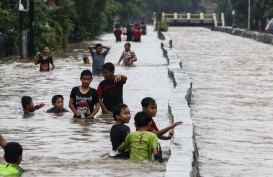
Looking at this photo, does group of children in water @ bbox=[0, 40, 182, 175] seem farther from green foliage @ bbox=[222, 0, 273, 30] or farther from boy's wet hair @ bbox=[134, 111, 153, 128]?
green foliage @ bbox=[222, 0, 273, 30]

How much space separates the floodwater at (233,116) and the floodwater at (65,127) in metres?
0.74

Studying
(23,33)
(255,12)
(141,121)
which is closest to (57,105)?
(141,121)

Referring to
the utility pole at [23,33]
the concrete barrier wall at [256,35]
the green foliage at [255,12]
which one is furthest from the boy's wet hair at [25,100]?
the green foliage at [255,12]

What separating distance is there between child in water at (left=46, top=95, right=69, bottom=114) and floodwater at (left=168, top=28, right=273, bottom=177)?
7.89 feet

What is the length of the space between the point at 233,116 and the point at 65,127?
13.5 feet

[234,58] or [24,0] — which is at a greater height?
[24,0]

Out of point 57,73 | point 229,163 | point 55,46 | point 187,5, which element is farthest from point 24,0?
point 187,5

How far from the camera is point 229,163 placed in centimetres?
1188

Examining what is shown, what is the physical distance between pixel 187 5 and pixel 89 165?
463 feet

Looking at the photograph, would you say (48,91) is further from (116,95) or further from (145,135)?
(145,135)

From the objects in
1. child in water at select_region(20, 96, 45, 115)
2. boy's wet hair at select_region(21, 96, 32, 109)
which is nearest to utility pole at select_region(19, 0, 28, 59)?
child in water at select_region(20, 96, 45, 115)

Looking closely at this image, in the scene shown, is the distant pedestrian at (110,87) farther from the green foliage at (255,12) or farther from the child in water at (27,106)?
the green foliage at (255,12)

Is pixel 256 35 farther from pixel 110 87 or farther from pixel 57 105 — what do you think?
pixel 110 87

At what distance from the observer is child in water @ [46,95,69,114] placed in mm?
15828
